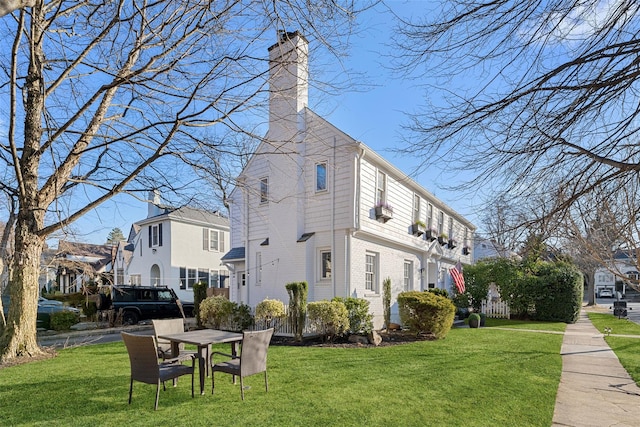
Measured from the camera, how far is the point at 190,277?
2750 centimetres

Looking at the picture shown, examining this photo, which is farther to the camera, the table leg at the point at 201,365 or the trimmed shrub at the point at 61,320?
the trimmed shrub at the point at 61,320

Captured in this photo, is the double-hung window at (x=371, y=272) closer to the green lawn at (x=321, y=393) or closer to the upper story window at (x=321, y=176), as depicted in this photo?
the upper story window at (x=321, y=176)

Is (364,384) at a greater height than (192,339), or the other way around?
(192,339)

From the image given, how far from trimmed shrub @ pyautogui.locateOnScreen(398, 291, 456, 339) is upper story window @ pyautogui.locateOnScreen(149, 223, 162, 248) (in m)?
19.9

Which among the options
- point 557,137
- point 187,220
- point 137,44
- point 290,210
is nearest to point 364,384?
point 557,137

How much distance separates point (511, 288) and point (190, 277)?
1934cm

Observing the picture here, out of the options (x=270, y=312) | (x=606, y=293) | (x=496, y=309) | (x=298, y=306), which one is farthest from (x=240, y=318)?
(x=606, y=293)

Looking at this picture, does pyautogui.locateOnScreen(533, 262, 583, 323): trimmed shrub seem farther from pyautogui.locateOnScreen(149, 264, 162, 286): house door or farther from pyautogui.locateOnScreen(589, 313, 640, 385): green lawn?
pyautogui.locateOnScreen(149, 264, 162, 286): house door

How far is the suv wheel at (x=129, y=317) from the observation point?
16922 millimetres

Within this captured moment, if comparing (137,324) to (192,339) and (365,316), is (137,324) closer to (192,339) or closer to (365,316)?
(365,316)

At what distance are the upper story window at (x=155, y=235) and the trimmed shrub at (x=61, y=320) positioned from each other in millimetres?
12477

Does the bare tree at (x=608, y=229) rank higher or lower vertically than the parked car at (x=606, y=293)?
higher

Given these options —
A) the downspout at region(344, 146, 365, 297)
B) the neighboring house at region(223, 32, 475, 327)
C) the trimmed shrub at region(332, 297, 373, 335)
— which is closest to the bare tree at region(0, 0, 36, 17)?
the neighboring house at region(223, 32, 475, 327)

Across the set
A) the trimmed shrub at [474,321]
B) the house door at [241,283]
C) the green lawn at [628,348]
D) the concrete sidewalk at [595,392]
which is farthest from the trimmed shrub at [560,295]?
the house door at [241,283]
